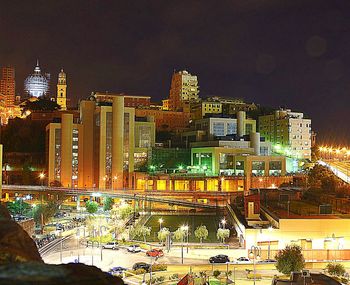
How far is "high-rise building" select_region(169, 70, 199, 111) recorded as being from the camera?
269 ft

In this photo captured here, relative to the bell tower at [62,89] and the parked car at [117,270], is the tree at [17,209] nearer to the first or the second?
the parked car at [117,270]

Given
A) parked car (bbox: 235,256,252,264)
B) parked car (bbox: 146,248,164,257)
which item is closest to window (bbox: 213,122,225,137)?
parked car (bbox: 146,248,164,257)

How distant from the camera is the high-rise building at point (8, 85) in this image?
292 ft

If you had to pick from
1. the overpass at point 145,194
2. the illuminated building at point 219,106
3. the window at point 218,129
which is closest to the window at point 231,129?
the window at point 218,129

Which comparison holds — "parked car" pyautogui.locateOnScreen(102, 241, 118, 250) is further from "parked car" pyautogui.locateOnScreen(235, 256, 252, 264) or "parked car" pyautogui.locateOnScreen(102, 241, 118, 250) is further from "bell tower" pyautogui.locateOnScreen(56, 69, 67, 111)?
"bell tower" pyautogui.locateOnScreen(56, 69, 67, 111)

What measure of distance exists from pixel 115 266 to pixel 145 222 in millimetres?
14348

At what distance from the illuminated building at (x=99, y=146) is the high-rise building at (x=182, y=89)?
102 ft

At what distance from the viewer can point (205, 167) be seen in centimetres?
5100

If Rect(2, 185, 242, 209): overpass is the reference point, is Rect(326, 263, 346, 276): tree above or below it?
below

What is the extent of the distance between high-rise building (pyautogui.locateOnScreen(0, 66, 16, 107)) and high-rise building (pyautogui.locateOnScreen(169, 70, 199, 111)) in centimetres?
3062

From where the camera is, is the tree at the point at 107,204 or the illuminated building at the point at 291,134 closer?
the tree at the point at 107,204

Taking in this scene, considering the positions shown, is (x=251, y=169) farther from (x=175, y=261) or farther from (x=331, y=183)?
(x=175, y=261)

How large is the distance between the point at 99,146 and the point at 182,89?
1480 inches

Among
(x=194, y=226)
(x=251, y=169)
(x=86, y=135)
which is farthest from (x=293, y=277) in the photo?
(x=86, y=135)
